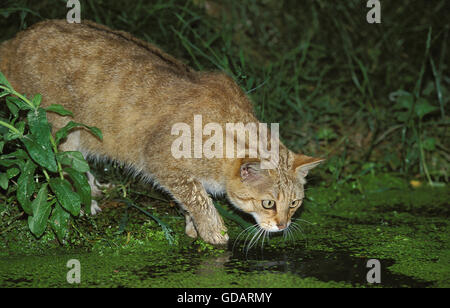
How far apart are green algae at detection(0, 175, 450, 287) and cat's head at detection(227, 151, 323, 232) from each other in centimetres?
20

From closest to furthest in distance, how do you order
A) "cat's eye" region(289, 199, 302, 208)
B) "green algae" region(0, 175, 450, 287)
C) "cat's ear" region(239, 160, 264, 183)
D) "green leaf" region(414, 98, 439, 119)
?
"green algae" region(0, 175, 450, 287)
"cat's ear" region(239, 160, 264, 183)
"cat's eye" region(289, 199, 302, 208)
"green leaf" region(414, 98, 439, 119)

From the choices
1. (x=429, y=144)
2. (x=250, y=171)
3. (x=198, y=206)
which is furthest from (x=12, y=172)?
(x=429, y=144)

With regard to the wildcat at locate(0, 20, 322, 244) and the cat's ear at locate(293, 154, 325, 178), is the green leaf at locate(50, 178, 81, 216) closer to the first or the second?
the wildcat at locate(0, 20, 322, 244)

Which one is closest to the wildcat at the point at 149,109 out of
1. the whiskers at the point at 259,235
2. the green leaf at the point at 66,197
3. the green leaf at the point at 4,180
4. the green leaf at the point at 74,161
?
the whiskers at the point at 259,235

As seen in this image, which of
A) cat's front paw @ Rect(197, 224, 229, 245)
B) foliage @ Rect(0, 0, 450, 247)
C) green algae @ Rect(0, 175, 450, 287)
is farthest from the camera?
foliage @ Rect(0, 0, 450, 247)

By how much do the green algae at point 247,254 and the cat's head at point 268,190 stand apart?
0.65ft

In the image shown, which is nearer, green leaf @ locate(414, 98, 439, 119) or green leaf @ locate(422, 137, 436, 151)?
green leaf @ locate(422, 137, 436, 151)

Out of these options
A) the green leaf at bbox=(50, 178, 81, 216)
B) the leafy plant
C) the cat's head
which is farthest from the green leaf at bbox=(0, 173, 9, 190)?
the cat's head

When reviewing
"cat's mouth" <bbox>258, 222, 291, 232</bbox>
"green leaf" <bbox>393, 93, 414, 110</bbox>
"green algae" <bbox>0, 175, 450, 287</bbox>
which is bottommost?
"green algae" <bbox>0, 175, 450, 287</bbox>

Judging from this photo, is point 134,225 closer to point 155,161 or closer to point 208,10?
point 155,161

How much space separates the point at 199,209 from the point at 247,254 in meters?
0.50

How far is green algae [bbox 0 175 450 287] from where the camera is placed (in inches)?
133

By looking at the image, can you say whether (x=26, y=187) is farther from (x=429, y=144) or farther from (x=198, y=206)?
(x=429, y=144)
